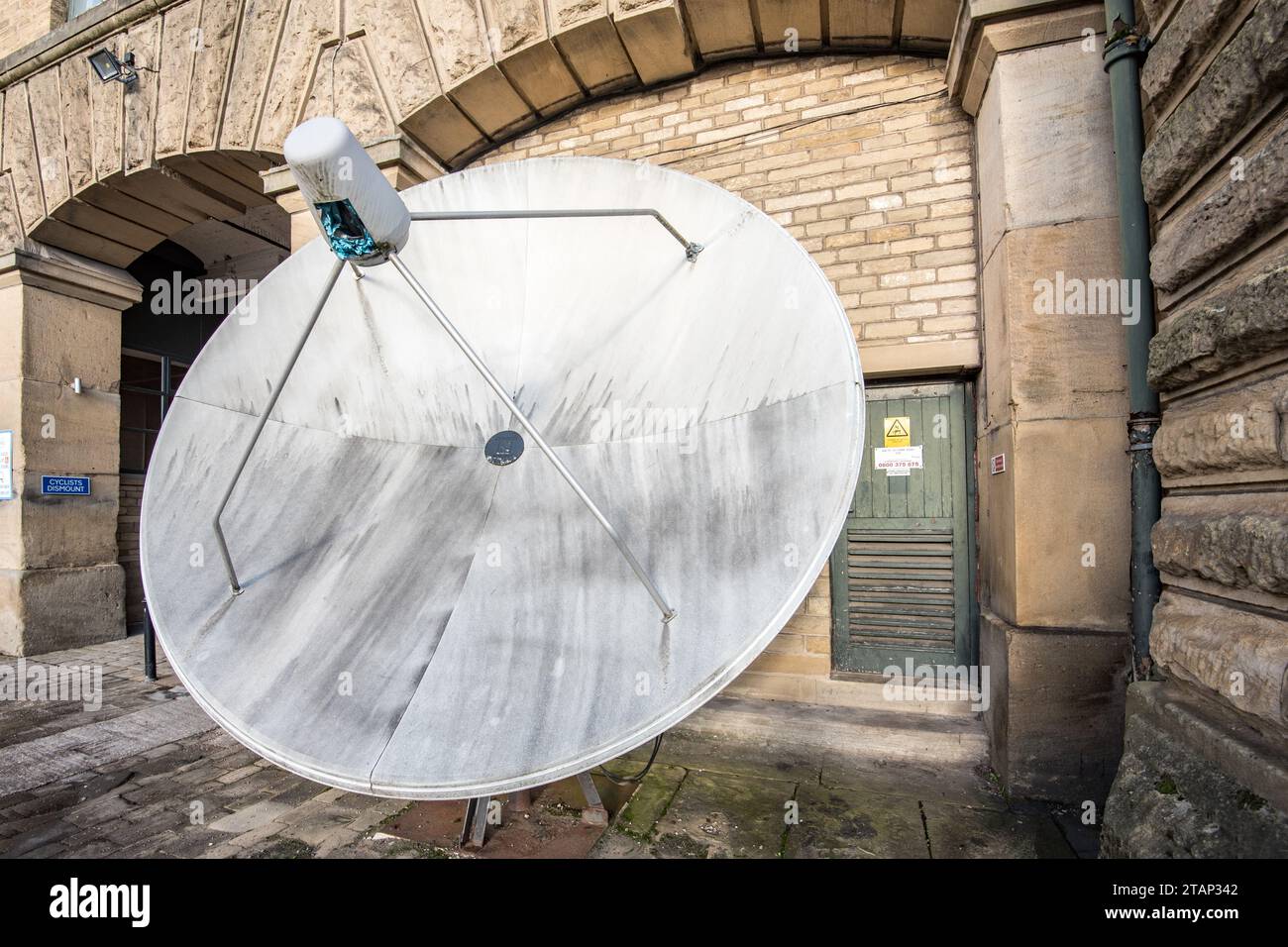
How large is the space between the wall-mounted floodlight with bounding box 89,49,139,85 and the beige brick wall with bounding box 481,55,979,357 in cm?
439

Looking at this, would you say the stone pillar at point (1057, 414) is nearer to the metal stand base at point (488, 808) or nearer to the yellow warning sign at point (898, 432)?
the yellow warning sign at point (898, 432)

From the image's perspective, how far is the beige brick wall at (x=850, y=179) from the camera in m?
3.53

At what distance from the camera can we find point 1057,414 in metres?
2.86

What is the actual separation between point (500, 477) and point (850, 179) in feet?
8.91

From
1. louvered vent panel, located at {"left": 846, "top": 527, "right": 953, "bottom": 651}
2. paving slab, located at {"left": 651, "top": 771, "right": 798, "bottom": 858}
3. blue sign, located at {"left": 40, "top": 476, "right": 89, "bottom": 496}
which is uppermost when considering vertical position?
blue sign, located at {"left": 40, "top": 476, "right": 89, "bottom": 496}

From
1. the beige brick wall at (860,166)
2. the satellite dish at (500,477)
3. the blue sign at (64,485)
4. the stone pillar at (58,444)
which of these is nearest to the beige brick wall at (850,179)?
the beige brick wall at (860,166)

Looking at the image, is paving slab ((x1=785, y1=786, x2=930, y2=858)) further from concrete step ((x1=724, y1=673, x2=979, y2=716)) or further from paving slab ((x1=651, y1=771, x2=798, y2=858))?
concrete step ((x1=724, y1=673, x2=979, y2=716))

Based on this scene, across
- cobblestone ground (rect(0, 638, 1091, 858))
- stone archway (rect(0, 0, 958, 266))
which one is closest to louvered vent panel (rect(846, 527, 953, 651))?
cobblestone ground (rect(0, 638, 1091, 858))

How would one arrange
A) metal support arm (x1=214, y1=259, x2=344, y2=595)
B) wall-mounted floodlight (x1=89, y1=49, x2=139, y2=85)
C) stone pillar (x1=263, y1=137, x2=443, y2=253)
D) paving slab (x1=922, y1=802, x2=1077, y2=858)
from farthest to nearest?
wall-mounted floodlight (x1=89, y1=49, x2=139, y2=85), stone pillar (x1=263, y1=137, x2=443, y2=253), paving slab (x1=922, y1=802, x2=1077, y2=858), metal support arm (x1=214, y1=259, x2=344, y2=595)

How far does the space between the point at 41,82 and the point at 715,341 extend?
7.13 m

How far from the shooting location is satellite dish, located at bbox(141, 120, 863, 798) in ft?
5.53

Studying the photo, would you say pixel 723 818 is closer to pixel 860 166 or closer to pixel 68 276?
pixel 860 166

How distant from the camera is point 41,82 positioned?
566 centimetres

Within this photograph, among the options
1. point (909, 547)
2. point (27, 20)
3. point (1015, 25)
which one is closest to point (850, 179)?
point (1015, 25)
